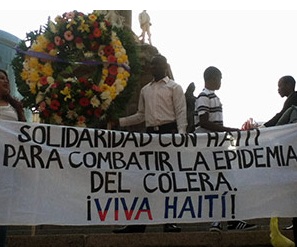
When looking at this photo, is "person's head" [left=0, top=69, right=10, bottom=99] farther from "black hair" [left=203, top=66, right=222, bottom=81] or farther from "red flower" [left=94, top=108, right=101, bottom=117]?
"black hair" [left=203, top=66, right=222, bottom=81]

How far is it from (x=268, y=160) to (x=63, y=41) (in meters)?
3.02

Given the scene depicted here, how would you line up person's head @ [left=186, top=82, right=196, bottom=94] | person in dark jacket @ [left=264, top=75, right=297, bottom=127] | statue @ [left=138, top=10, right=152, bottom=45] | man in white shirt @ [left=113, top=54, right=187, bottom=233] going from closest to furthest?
person in dark jacket @ [left=264, top=75, right=297, bottom=127]
man in white shirt @ [left=113, top=54, right=187, bottom=233]
person's head @ [left=186, top=82, right=196, bottom=94]
statue @ [left=138, top=10, right=152, bottom=45]

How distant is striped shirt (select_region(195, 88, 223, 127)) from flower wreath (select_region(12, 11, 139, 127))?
52.0 inches

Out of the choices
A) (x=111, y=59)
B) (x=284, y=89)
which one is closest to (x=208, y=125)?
(x=284, y=89)

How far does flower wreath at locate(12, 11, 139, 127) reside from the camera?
765 centimetres

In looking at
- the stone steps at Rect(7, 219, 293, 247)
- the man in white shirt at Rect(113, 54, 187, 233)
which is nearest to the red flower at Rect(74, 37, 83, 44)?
the man in white shirt at Rect(113, 54, 187, 233)

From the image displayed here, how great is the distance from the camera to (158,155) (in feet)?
20.7

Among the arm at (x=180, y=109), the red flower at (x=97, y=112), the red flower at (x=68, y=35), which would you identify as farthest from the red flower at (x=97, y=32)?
the arm at (x=180, y=109)

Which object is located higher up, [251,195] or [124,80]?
[124,80]

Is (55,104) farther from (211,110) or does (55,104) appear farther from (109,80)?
(211,110)

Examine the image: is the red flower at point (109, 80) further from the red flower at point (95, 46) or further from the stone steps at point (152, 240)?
the stone steps at point (152, 240)

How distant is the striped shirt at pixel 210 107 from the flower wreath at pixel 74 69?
1.32 meters

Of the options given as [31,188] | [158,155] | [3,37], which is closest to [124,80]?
[158,155]

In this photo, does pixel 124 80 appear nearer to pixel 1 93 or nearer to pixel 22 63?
pixel 22 63
